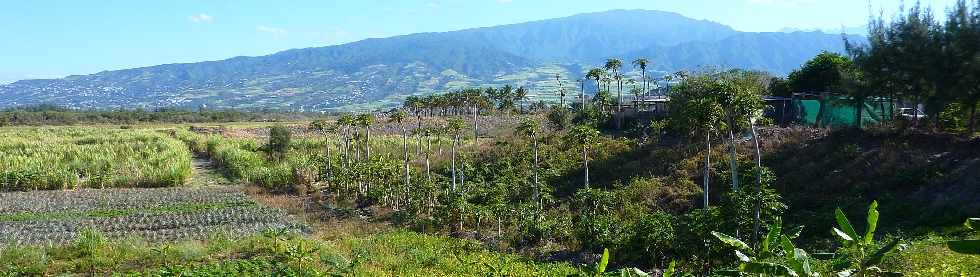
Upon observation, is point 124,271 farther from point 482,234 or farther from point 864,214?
point 864,214

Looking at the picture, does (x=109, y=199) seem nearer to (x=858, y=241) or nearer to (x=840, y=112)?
(x=858, y=241)

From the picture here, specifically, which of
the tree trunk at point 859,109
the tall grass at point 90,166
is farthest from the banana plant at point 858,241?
the tall grass at point 90,166

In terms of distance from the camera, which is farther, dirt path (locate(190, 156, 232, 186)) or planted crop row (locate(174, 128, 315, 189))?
dirt path (locate(190, 156, 232, 186))

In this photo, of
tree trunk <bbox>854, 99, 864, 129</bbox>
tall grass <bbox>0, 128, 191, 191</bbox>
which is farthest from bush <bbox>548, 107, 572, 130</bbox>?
tall grass <bbox>0, 128, 191, 191</bbox>

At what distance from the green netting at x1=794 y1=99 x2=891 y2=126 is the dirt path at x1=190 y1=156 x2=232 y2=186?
29617mm

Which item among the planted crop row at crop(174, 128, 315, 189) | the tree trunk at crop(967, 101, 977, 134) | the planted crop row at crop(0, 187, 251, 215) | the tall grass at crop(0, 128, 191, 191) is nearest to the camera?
the tree trunk at crop(967, 101, 977, 134)

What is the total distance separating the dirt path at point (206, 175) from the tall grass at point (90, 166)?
75 cm

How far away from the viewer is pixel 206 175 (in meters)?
36.6

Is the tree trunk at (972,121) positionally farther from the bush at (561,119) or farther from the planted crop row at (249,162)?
the planted crop row at (249,162)

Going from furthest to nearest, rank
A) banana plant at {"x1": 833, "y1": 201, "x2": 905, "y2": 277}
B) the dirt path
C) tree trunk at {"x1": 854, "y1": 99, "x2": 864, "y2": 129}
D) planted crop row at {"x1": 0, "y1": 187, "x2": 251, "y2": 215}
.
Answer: the dirt path
planted crop row at {"x1": 0, "y1": 187, "x2": 251, "y2": 215}
tree trunk at {"x1": 854, "y1": 99, "x2": 864, "y2": 129}
banana plant at {"x1": 833, "y1": 201, "x2": 905, "y2": 277}

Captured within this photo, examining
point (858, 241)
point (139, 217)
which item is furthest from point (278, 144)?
point (858, 241)

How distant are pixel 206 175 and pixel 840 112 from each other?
34.2 meters

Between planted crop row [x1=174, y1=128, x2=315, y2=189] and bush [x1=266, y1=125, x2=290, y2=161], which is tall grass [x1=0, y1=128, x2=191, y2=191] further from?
bush [x1=266, y1=125, x2=290, y2=161]

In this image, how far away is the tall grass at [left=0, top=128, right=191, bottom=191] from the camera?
31.3 meters
